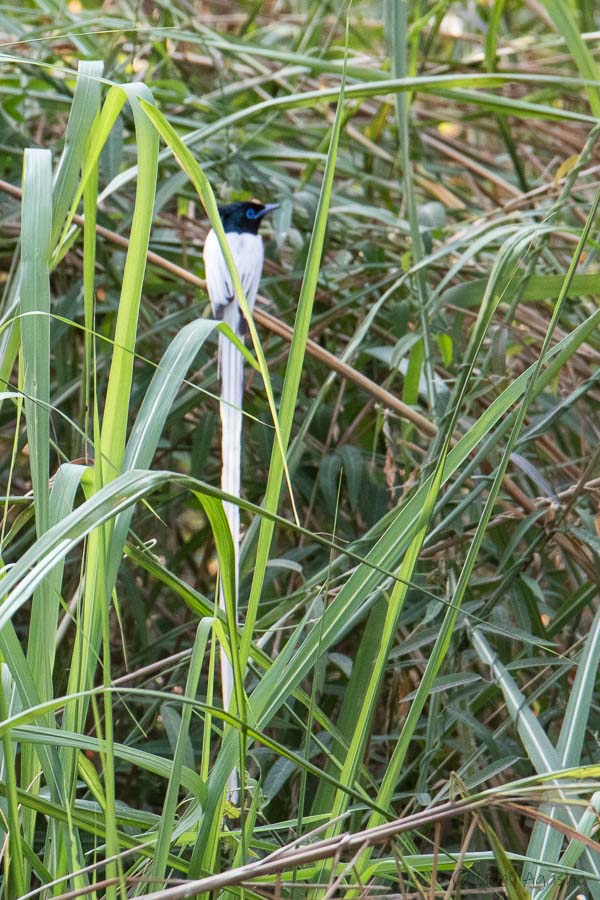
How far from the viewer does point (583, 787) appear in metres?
0.66

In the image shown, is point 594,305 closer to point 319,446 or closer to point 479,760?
point 319,446

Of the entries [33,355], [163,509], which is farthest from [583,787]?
[163,509]

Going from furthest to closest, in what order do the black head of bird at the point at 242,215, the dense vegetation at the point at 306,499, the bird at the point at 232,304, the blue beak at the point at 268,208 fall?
the black head of bird at the point at 242,215, the blue beak at the point at 268,208, the bird at the point at 232,304, the dense vegetation at the point at 306,499

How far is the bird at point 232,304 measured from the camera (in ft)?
3.92

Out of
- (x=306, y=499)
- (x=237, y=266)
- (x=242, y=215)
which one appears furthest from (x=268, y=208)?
(x=306, y=499)

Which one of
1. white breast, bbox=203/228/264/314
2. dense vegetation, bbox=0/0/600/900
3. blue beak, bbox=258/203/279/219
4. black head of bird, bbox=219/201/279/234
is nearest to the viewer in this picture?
dense vegetation, bbox=0/0/600/900

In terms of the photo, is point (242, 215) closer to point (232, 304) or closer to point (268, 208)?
point (268, 208)

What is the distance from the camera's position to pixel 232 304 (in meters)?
1.61

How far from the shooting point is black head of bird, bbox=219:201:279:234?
187cm

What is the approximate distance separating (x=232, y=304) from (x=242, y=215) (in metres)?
0.35

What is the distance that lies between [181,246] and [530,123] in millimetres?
1099

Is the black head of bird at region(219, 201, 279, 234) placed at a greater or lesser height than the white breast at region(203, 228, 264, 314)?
greater

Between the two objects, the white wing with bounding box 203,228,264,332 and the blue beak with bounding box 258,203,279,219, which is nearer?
the white wing with bounding box 203,228,264,332

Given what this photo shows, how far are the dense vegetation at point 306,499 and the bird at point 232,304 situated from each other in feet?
0.14
